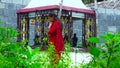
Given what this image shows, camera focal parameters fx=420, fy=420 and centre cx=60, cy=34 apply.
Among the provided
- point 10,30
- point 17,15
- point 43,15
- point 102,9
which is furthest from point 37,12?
point 10,30

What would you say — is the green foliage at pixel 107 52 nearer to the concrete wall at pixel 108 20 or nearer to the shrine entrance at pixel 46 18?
the shrine entrance at pixel 46 18

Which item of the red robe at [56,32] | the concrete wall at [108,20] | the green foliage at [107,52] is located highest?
the green foliage at [107,52]

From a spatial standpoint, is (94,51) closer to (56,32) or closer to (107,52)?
(107,52)

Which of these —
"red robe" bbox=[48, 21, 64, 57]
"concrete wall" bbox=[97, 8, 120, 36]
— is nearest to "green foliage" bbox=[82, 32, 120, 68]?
"red robe" bbox=[48, 21, 64, 57]

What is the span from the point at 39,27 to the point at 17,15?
94 cm

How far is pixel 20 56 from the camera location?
129 cm

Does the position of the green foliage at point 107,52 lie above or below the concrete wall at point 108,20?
above

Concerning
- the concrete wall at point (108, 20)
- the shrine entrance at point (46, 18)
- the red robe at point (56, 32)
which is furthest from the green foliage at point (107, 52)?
the concrete wall at point (108, 20)

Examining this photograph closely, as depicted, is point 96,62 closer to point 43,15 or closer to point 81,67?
point 81,67

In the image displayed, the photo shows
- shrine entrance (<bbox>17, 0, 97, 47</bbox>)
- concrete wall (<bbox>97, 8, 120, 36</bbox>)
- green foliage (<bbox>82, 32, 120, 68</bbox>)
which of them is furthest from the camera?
concrete wall (<bbox>97, 8, 120, 36</bbox>)

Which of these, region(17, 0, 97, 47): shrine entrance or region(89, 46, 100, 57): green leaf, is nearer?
region(89, 46, 100, 57): green leaf

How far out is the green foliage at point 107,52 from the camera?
43.7 inches

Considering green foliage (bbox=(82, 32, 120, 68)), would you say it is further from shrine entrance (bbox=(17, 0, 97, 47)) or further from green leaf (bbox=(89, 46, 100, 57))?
shrine entrance (bbox=(17, 0, 97, 47))

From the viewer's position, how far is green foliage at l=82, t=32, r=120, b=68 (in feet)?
3.64
